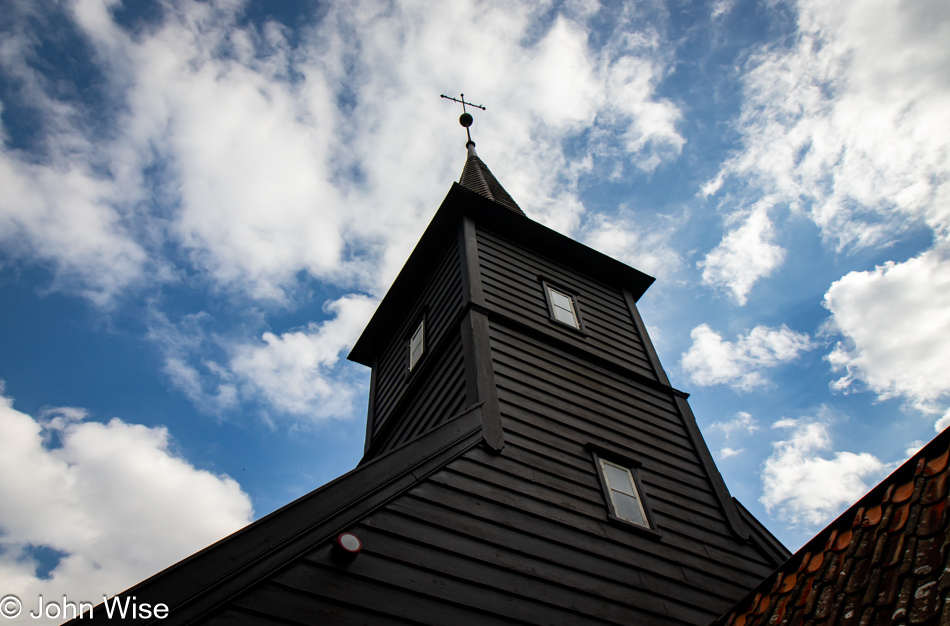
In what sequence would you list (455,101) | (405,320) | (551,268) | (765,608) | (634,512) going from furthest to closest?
(455,101) → (405,320) → (551,268) → (634,512) → (765,608)

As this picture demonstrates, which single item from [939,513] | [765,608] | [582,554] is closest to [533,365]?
[582,554]

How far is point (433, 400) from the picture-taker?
24.3 feet

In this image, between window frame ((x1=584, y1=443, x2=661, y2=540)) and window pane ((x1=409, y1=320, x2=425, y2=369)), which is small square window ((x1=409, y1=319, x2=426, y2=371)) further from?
window frame ((x1=584, y1=443, x2=661, y2=540))

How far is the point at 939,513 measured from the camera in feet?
9.30

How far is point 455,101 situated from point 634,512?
42.9ft

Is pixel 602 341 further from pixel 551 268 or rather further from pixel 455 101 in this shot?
pixel 455 101

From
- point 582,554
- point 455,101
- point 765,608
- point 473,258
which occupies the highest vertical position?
point 455,101

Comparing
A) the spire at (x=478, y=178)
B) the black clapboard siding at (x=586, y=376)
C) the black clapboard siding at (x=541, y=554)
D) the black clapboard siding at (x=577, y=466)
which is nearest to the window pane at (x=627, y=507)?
the black clapboard siding at (x=577, y=466)

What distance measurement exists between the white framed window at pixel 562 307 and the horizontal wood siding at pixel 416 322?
1393 mm

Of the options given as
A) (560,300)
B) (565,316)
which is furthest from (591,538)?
(560,300)

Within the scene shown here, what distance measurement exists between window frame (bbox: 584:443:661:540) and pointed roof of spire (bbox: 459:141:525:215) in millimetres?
6377

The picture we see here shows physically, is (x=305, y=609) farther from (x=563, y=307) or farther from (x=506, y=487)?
(x=563, y=307)

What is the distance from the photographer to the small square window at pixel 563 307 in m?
8.51

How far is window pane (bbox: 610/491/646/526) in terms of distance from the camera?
19.3 feet
